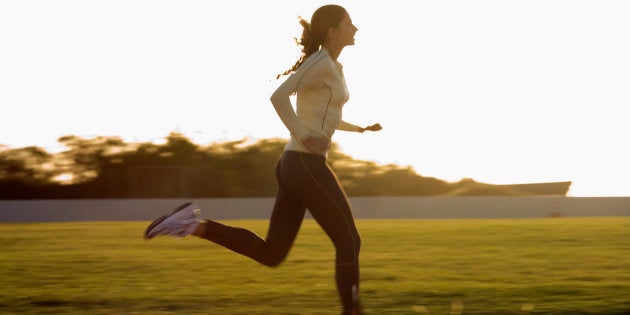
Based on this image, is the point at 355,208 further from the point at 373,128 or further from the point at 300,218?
the point at 300,218

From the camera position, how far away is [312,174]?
16.4 feet

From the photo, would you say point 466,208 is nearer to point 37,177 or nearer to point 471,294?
point 37,177

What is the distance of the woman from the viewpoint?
4.93 m

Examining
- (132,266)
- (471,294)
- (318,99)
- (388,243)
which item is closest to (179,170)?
(388,243)

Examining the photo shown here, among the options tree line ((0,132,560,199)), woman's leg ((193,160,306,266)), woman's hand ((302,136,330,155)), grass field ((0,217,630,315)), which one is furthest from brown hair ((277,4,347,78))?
tree line ((0,132,560,199))

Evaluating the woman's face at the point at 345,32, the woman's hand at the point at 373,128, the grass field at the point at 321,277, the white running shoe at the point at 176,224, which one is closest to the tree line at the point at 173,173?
the grass field at the point at 321,277

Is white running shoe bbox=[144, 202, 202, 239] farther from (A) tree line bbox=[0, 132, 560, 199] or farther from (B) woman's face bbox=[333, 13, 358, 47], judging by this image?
(A) tree line bbox=[0, 132, 560, 199]

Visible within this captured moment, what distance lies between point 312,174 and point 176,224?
82 centimetres

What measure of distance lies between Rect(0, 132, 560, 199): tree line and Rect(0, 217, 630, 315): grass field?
1985 centimetres

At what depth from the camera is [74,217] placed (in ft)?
93.1

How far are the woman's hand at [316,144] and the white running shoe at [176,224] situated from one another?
807 millimetres

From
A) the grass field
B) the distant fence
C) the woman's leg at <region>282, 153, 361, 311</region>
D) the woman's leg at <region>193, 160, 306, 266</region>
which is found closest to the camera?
the woman's leg at <region>282, 153, 361, 311</region>

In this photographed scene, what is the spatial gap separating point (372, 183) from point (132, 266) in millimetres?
27080

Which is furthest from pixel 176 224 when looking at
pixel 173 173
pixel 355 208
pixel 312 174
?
pixel 173 173
